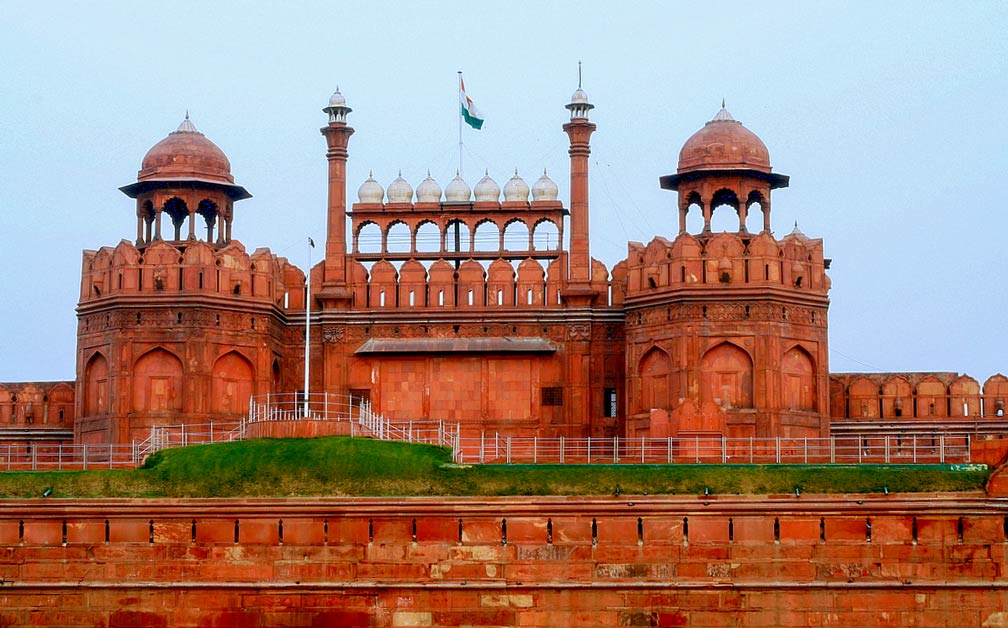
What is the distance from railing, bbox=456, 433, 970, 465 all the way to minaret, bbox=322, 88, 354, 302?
22.2ft

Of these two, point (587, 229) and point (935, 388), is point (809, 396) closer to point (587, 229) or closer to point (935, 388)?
point (935, 388)

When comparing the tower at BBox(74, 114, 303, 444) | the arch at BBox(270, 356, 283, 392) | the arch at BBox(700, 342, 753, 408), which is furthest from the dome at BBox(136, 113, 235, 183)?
the arch at BBox(700, 342, 753, 408)

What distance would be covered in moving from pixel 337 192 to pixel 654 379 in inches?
463

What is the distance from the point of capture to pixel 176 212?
6700cm

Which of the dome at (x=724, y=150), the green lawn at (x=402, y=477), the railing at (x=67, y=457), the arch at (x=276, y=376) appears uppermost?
the dome at (x=724, y=150)

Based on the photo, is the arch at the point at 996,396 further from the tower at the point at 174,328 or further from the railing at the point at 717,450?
the tower at the point at 174,328

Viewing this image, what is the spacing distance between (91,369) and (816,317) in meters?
21.1

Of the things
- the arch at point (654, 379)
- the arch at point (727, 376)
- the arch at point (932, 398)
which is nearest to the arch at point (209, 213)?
the arch at point (654, 379)

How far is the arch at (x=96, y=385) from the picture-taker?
2482 inches

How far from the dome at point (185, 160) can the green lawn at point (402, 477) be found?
40.3 ft

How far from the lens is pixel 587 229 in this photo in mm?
65750

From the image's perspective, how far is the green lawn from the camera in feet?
176

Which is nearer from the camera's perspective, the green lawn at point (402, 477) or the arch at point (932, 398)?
the green lawn at point (402, 477)

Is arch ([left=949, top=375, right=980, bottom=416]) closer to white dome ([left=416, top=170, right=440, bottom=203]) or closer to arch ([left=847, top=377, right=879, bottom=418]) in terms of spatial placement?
arch ([left=847, top=377, right=879, bottom=418])
